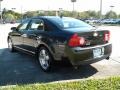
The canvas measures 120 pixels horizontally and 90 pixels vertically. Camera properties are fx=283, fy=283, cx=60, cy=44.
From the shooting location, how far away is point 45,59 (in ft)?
24.9

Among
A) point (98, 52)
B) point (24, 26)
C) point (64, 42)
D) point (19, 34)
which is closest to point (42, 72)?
point (64, 42)

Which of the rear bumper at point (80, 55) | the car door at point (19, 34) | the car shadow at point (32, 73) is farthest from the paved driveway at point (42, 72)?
the car door at point (19, 34)

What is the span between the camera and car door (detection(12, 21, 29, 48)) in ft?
29.9

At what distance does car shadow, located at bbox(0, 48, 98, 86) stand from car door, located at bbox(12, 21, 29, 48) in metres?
0.78

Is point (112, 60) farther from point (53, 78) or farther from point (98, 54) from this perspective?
point (53, 78)

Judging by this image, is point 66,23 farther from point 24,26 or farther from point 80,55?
point 24,26

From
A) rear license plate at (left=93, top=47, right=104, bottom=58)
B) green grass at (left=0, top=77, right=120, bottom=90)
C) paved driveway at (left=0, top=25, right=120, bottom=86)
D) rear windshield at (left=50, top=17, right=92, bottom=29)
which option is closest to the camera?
green grass at (left=0, top=77, right=120, bottom=90)

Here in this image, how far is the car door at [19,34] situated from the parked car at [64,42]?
1.31 ft

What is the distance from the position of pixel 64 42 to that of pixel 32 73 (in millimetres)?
1333

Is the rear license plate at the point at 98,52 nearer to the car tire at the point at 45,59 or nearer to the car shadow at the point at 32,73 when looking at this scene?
the car shadow at the point at 32,73

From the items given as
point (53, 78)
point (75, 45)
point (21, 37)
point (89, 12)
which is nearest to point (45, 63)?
point (53, 78)

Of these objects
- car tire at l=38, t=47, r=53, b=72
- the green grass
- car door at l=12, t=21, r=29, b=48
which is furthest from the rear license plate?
car door at l=12, t=21, r=29, b=48

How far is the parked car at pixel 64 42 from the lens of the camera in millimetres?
6672

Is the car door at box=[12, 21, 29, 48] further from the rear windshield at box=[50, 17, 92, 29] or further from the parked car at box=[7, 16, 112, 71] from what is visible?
the rear windshield at box=[50, 17, 92, 29]
